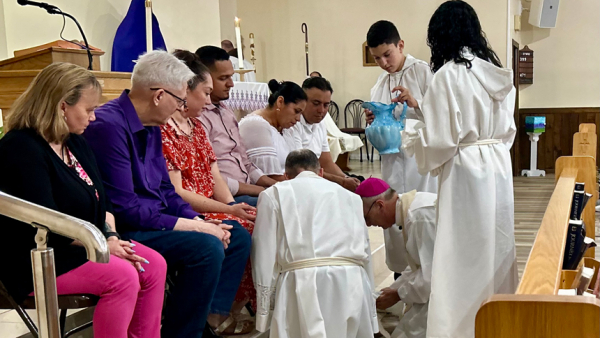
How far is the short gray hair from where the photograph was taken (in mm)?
2494

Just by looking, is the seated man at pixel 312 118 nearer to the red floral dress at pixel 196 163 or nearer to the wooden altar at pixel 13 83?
the red floral dress at pixel 196 163

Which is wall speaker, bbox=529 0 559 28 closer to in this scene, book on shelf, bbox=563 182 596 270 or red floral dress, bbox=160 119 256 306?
book on shelf, bbox=563 182 596 270

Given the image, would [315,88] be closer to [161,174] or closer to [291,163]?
[291,163]

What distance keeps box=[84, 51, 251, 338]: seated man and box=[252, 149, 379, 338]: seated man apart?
0.21 metres

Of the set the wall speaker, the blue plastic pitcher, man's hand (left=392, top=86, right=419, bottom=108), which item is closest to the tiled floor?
the blue plastic pitcher

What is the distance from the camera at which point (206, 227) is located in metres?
2.52

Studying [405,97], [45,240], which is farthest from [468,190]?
[45,240]

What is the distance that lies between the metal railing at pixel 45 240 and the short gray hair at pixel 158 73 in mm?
1218

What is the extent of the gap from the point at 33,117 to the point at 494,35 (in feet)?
29.3

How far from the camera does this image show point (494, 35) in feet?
32.1

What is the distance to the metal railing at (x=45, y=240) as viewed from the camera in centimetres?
132

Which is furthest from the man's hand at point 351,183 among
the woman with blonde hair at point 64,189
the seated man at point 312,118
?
the woman with blonde hair at point 64,189

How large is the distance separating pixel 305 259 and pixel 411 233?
0.63 m

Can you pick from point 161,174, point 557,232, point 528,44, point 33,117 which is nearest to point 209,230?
point 161,174
